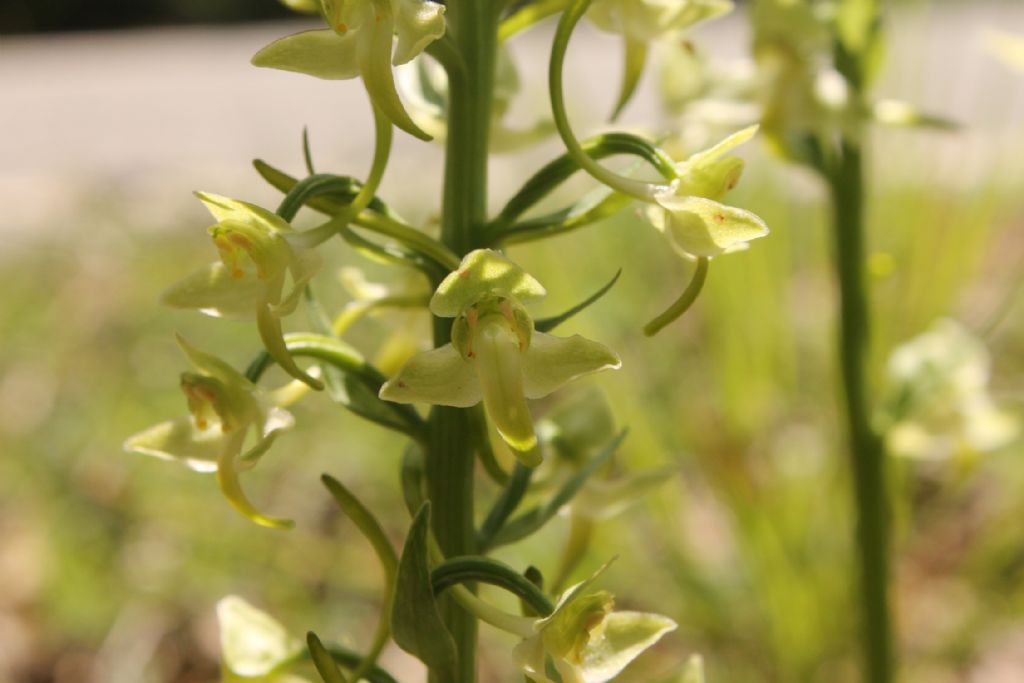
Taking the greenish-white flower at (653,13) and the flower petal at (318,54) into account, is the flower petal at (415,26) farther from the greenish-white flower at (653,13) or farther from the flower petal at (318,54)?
the greenish-white flower at (653,13)

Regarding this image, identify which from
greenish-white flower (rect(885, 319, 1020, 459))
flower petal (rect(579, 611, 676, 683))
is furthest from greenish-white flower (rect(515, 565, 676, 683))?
greenish-white flower (rect(885, 319, 1020, 459))

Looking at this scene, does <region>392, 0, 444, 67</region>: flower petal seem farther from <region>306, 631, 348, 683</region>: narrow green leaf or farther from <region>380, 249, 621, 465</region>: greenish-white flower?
<region>306, 631, 348, 683</region>: narrow green leaf

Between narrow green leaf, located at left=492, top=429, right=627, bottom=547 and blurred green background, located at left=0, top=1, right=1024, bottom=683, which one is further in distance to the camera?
blurred green background, located at left=0, top=1, right=1024, bottom=683

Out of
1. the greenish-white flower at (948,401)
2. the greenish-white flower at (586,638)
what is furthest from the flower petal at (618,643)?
the greenish-white flower at (948,401)

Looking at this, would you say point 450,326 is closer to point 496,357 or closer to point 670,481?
point 496,357

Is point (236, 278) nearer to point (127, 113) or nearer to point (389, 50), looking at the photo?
point (389, 50)

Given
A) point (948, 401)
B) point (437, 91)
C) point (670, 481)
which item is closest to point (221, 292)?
point (437, 91)
